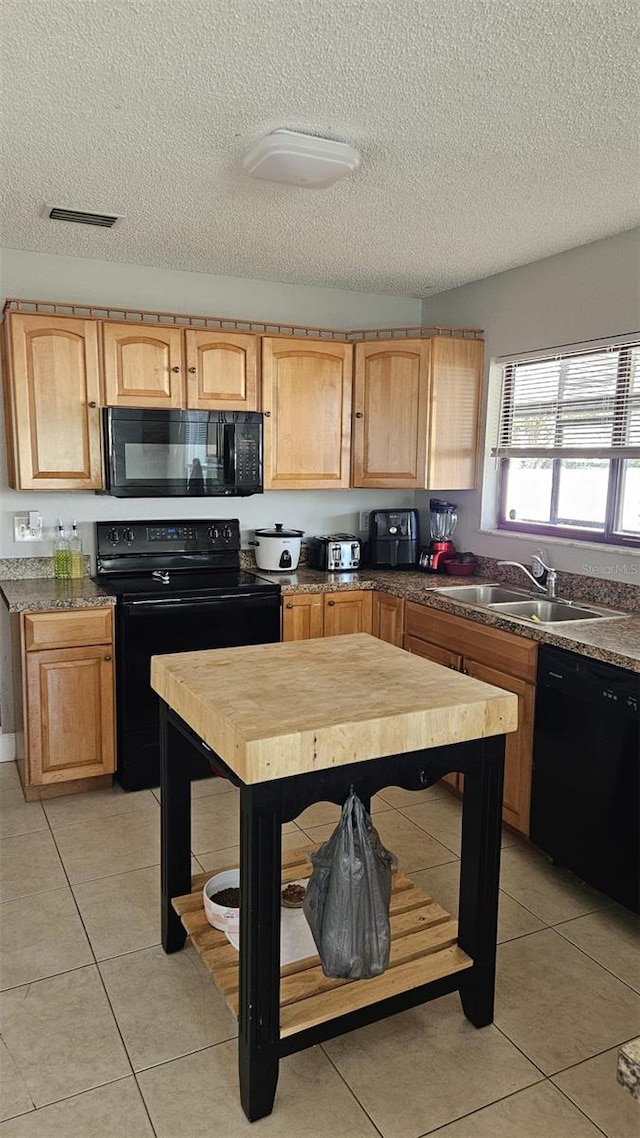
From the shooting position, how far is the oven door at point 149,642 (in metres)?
3.31

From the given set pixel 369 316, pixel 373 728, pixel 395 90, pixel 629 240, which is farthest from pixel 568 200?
pixel 373 728

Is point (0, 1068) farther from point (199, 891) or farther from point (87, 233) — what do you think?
point (87, 233)

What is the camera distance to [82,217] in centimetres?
298

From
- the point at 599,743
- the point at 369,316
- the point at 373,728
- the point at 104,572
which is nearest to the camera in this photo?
the point at 373,728

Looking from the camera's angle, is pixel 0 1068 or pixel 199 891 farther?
pixel 199 891

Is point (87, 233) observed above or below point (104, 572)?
above

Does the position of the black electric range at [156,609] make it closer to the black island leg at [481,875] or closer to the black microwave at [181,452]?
the black microwave at [181,452]

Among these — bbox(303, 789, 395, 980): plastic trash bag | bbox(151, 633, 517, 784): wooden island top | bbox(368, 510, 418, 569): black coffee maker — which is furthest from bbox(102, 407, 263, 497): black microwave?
bbox(303, 789, 395, 980): plastic trash bag

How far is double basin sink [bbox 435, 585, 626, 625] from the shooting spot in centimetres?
312

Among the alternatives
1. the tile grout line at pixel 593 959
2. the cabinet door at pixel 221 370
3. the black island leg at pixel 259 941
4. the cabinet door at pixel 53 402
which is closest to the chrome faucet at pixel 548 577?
the tile grout line at pixel 593 959

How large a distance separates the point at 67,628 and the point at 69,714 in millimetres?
381

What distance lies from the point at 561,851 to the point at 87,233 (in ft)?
10.1

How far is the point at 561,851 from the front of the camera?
270 cm

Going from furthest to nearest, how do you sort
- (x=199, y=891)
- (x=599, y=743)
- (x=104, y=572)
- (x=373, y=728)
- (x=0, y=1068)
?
(x=104, y=572)
(x=599, y=743)
(x=199, y=891)
(x=0, y=1068)
(x=373, y=728)
